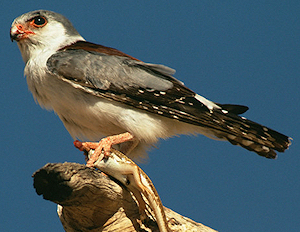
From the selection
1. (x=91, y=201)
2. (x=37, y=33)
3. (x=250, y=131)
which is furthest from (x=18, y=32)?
→ (x=250, y=131)

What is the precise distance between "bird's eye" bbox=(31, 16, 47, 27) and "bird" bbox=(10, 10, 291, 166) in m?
0.02

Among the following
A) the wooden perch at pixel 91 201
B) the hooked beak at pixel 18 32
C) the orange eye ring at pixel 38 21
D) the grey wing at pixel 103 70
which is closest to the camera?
the wooden perch at pixel 91 201

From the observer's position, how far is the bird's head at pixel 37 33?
6.28 metres

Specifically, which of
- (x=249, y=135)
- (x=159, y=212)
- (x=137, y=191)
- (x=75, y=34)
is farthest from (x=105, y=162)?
(x=75, y=34)

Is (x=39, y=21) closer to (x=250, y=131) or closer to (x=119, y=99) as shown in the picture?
(x=119, y=99)

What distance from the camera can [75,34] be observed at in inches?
267

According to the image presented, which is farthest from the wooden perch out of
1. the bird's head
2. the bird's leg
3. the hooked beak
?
the hooked beak

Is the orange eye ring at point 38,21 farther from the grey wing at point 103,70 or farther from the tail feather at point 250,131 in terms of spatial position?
the tail feather at point 250,131

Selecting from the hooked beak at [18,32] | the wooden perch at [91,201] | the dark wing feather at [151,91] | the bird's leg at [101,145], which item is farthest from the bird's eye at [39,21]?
Result: the wooden perch at [91,201]

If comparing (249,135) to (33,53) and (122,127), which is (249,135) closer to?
(122,127)

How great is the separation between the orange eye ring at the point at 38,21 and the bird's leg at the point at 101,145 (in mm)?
1869

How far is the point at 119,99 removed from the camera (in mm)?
5820

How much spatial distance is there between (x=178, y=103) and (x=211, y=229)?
63.8 inches

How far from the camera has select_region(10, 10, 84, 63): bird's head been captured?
6.28 m
